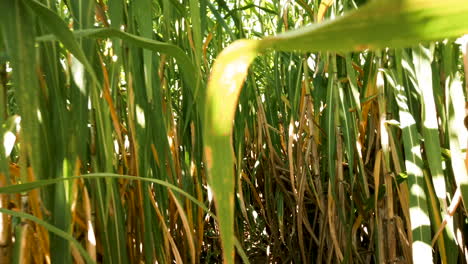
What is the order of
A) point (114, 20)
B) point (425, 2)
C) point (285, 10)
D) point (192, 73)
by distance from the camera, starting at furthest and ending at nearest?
1. point (285, 10)
2. point (114, 20)
3. point (192, 73)
4. point (425, 2)

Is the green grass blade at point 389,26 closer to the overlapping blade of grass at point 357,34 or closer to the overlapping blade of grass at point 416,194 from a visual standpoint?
the overlapping blade of grass at point 357,34

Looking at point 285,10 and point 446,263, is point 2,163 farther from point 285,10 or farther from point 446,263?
point 285,10


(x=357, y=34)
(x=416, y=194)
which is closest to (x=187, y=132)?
(x=416, y=194)

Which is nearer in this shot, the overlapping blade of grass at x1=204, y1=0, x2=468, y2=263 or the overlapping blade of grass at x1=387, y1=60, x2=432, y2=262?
the overlapping blade of grass at x1=204, y1=0, x2=468, y2=263

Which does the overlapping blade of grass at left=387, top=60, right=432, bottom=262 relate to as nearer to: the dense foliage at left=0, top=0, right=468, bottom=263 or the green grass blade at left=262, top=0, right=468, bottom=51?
the dense foliage at left=0, top=0, right=468, bottom=263

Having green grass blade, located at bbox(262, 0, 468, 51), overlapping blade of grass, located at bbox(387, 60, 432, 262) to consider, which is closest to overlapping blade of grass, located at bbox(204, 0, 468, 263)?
green grass blade, located at bbox(262, 0, 468, 51)

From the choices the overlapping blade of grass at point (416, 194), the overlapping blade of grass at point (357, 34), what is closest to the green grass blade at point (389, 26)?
the overlapping blade of grass at point (357, 34)

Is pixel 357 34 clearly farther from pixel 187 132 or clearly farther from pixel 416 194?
pixel 187 132

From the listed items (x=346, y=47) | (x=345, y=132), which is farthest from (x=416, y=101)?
(x=346, y=47)
